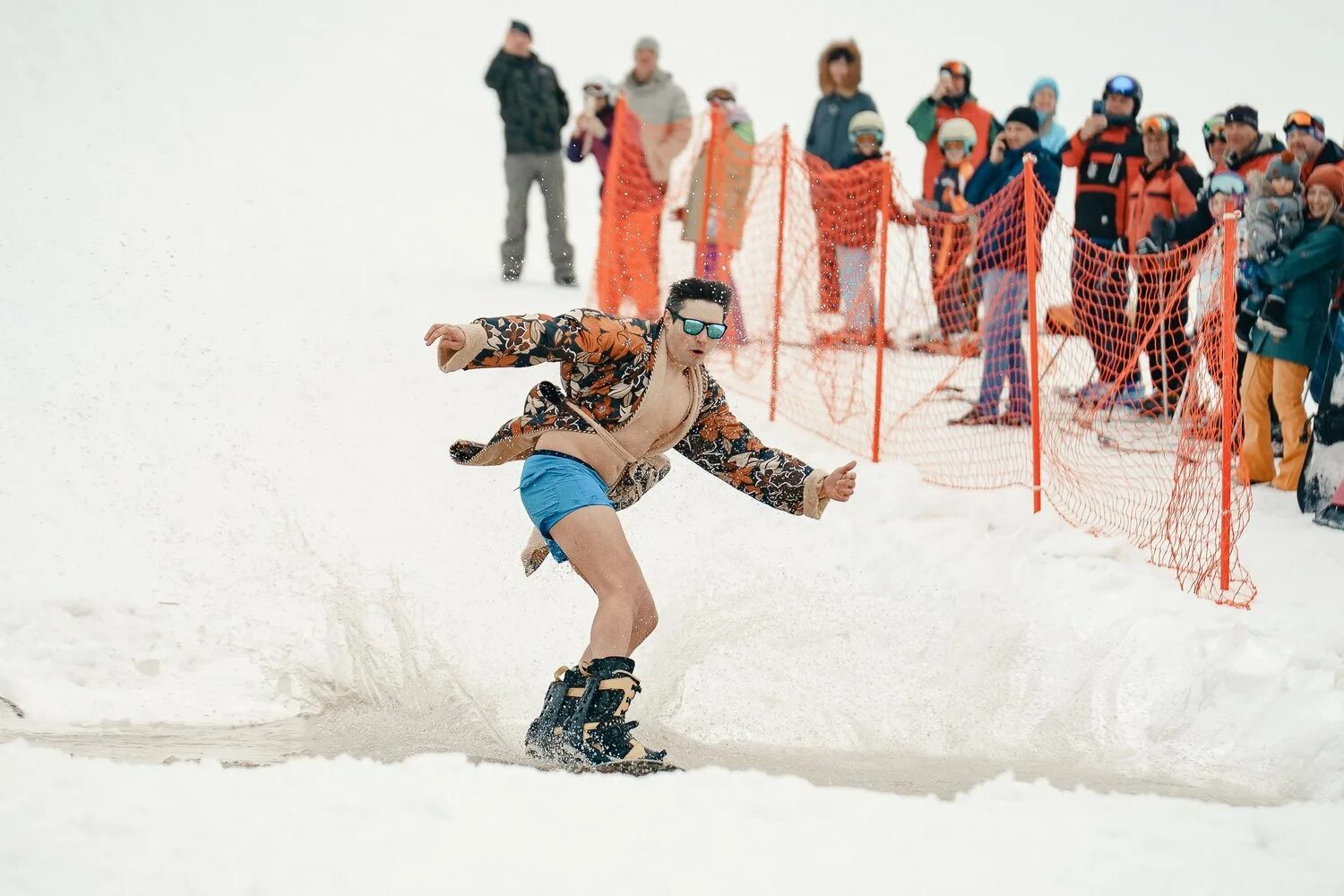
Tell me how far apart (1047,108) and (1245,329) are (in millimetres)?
2940

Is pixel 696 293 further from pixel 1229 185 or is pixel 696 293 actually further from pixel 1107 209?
pixel 1107 209

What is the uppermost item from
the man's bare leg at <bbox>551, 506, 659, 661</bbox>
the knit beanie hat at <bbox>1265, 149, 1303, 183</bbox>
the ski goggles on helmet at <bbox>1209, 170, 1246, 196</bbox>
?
the knit beanie hat at <bbox>1265, 149, 1303, 183</bbox>

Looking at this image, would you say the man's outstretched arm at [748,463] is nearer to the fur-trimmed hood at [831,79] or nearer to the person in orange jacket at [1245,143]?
the person in orange jacket at [1245,143]

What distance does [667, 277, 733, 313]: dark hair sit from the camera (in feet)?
14.7

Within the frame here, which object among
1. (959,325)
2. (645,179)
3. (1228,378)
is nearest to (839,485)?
(1228,378)

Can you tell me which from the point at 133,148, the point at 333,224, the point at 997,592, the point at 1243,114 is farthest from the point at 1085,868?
the point at 133,148

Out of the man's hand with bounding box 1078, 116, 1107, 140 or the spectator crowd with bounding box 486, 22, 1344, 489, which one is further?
the man's hand with bounding box 1078, 116, 1107, 140

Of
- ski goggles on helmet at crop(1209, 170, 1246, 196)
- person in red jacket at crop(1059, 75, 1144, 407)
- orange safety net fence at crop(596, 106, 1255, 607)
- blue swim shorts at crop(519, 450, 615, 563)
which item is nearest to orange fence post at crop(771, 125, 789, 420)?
orange safety net fence at crop(596, 106, 1255, 607)

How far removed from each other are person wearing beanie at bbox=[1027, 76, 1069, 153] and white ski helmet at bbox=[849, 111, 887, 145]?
1025mm

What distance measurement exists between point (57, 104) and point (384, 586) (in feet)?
34.1

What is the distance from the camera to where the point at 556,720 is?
4.27 m

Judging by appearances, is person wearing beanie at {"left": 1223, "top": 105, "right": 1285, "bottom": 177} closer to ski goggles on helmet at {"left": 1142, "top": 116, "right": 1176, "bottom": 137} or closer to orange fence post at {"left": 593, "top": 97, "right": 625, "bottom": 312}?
ski goggles on helmet at {"left": 1142, "top": 116, "right": 1176, "bottom": 137}

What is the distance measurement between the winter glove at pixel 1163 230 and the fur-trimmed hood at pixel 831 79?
2.63m

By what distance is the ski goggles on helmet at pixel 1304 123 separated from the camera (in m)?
6.52
